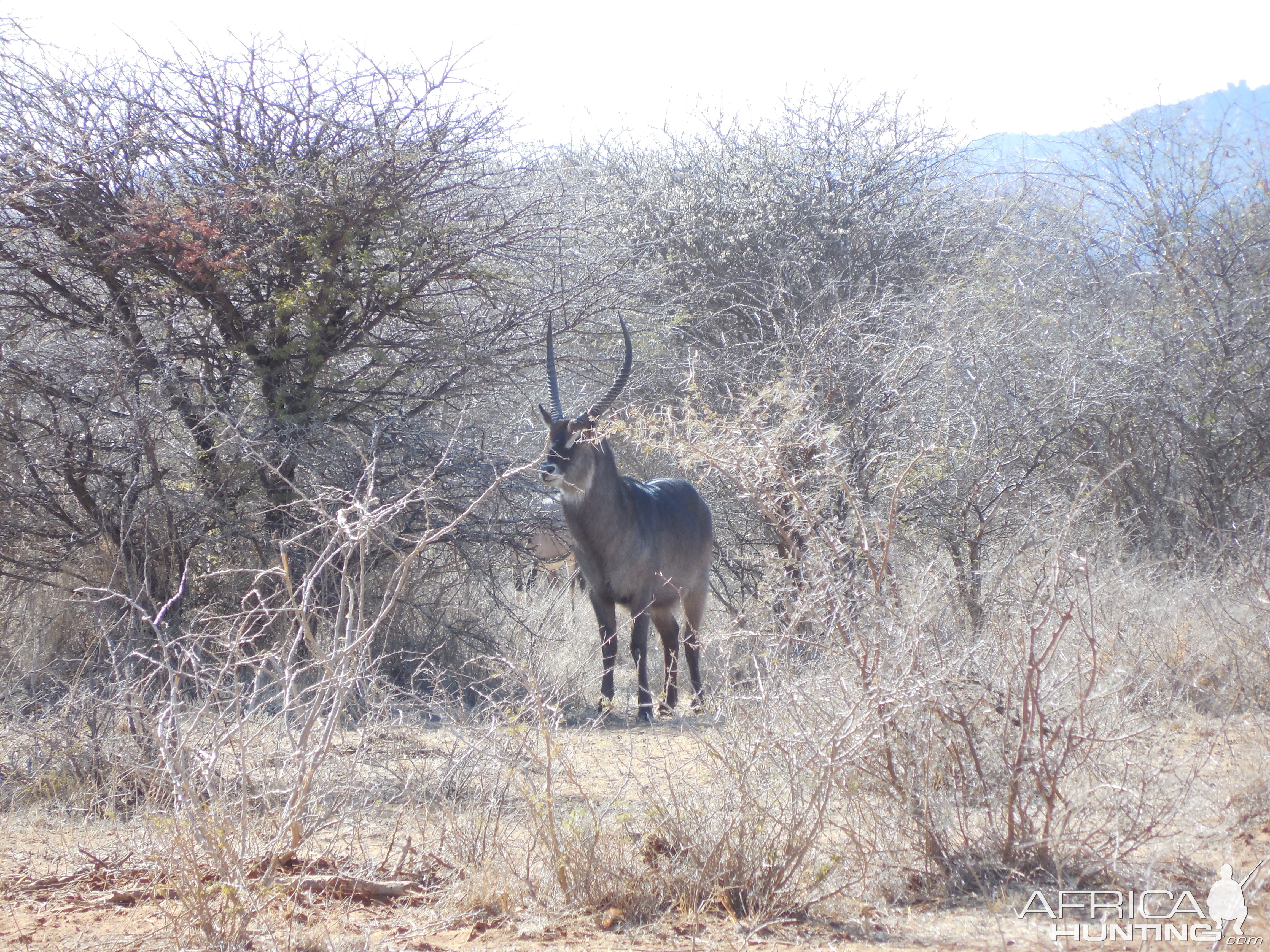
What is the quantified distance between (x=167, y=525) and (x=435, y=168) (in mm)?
3142

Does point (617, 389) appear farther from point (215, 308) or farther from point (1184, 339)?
point (1184, 339)

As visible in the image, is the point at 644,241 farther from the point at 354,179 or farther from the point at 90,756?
the point at 90,756

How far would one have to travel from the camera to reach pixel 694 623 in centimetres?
863

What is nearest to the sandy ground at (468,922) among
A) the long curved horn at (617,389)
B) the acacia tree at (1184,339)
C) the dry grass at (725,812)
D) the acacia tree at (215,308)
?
the dry grass at (725,812)

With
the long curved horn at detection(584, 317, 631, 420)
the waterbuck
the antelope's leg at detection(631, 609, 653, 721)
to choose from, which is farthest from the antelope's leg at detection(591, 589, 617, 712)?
the long curved horn at detection(584, 317, 631, 420)

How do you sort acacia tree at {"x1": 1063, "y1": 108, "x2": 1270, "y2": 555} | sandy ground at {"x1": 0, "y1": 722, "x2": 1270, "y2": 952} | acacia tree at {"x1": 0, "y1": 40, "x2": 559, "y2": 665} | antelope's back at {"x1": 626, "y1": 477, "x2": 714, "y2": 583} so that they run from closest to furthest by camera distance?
sandy ground at {"x1": 0, "y1": 722, "x2": 1270, "y2": 952} → acacia tree at {"x1": 0, "y1": 40, "x2": 559, "y2": 665} → antelope's back at {"x1": 626, "y1": 477, "x2": 714, "y2": 583} → acacia tree at {"x1": 1063, "y1": 108, "x2": 1270, "y2": 555}

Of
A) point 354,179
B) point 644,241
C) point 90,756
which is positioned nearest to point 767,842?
point 90,756

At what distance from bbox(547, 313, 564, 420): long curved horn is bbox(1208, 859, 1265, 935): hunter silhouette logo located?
5285 mm

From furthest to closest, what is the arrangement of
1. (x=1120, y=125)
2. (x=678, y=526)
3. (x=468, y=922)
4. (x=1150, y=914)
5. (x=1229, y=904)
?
(x=1120, y=125) → (x=678, y=526) → (x=468, y=922) → (x=1150, y=914) → (x=1229, y=904)

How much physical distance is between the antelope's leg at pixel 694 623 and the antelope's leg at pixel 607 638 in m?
0.61

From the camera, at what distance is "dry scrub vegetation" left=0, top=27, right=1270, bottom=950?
11.9 feet

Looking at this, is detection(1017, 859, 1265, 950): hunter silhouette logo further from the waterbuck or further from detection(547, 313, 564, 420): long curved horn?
detection(547, 313, 564, 420): long curved horn

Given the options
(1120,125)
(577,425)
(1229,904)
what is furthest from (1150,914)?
(1120,125)

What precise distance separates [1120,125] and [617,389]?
7.16m
